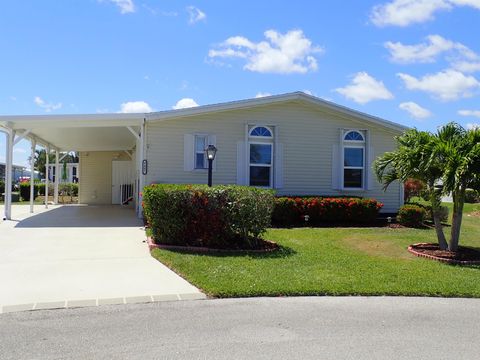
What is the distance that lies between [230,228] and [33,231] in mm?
5269

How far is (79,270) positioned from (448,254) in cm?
664

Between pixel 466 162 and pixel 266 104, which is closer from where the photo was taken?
pixel 466 162

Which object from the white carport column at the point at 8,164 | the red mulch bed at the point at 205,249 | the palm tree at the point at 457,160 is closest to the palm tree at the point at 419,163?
the palm tree at the point at 457,160

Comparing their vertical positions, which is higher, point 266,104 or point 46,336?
point 266,104

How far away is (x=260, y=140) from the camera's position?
15328 millimetres

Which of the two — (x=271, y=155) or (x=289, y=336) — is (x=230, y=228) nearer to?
→ (x=289, y=336)

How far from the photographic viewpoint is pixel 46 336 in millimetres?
4500

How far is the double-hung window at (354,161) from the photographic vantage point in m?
16.1

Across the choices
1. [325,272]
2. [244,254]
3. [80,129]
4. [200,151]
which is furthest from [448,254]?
[80,129]

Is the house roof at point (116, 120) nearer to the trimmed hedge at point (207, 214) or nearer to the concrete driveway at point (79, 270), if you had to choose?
the concrete driveway at point (79, 270)

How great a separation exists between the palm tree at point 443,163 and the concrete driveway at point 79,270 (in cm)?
519

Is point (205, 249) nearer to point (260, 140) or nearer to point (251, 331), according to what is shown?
point (251, 331)

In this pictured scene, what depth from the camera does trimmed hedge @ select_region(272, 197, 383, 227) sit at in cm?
1366

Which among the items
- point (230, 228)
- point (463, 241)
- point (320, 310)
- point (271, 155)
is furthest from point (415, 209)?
point (320, 310)
